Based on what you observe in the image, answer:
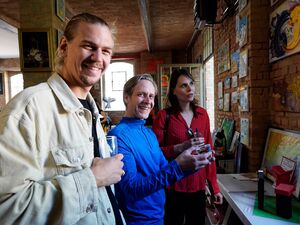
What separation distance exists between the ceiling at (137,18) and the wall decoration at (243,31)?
1.94 meters

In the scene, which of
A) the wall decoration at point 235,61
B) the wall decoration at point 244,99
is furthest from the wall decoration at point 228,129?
the wall decoration at point 235,61

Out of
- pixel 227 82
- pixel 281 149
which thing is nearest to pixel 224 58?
pixel 227 82

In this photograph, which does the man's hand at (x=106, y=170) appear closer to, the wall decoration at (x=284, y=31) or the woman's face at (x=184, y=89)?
the woman's face at (x=184, y=89)

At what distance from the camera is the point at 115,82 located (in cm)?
899

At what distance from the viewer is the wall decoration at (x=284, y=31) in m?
1.67

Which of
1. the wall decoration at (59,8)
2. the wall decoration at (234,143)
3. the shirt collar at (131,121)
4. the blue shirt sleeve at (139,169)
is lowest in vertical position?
the wall decoration at (234,143)

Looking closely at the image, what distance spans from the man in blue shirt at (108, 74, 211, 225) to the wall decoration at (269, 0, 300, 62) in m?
1.04

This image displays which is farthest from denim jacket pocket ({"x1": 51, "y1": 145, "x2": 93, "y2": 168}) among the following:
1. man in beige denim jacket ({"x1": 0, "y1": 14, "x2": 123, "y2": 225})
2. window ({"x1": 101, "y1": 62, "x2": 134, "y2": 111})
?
window ({"x1": 101, "y1": 62, "x2": 134, "y2": 111})

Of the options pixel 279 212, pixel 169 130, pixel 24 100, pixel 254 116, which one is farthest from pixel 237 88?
pixel 24 100

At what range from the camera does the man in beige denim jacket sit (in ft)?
2.11

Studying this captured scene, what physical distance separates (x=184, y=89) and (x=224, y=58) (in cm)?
157

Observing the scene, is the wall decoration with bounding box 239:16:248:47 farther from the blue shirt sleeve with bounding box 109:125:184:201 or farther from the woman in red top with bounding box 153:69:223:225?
the blue shirt sleeve with bounding box 109:125:184:201

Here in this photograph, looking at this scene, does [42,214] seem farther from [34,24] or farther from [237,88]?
[34,24]

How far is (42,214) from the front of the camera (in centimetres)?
66
